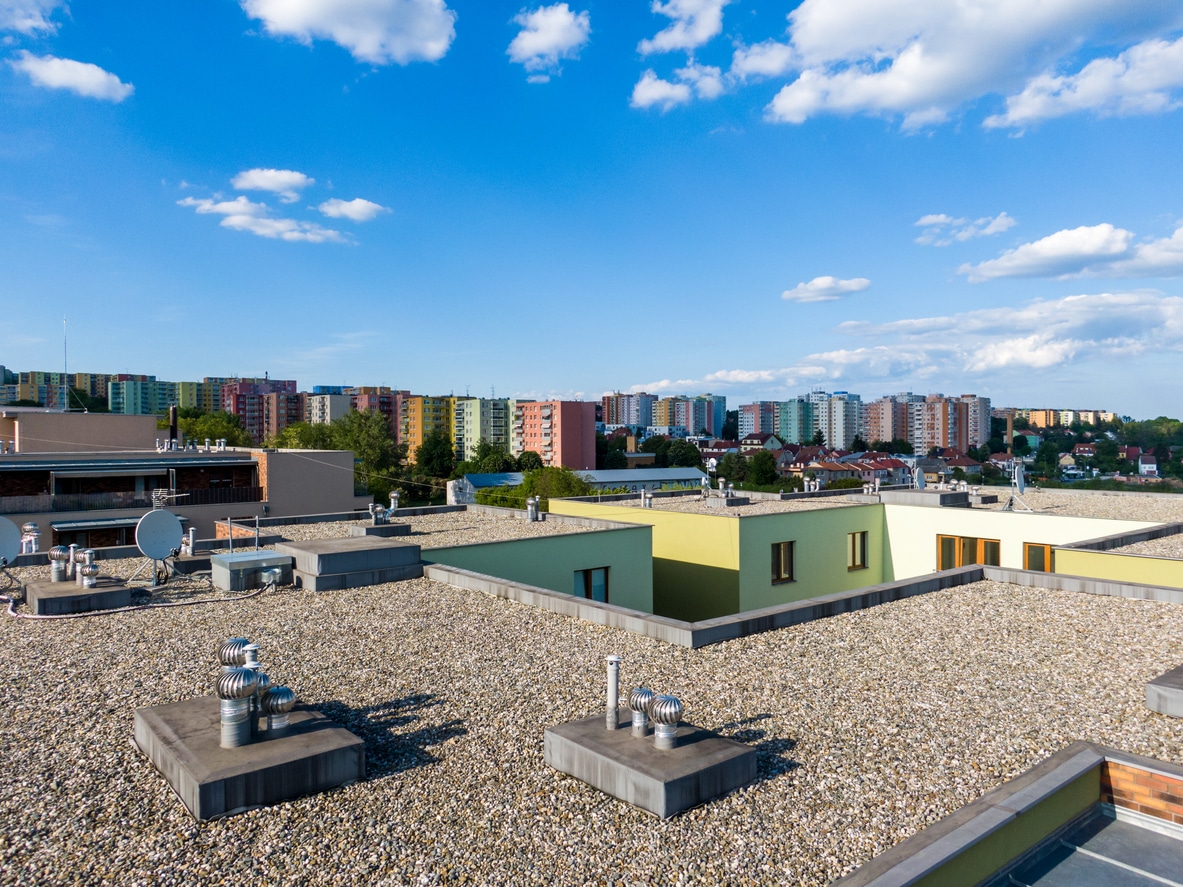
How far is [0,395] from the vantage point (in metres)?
127

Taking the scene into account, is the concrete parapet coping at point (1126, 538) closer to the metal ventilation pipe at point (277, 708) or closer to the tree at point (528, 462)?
the metal ventilation pipe at point (277, 708)

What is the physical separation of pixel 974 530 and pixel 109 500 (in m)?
31.8

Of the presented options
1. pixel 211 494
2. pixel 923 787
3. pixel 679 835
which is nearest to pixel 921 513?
pixel 923 787

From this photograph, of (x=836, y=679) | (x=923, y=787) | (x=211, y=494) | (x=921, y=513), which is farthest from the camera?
(x=211, y=494)

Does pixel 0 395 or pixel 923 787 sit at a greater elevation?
pixel 0 395

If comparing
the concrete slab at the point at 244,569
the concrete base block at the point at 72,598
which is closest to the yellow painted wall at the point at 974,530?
the concrete slab at the point at 244,569

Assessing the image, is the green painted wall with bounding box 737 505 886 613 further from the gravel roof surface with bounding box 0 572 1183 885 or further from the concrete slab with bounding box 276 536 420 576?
the concrete slab with bounding box 276 536 420 576

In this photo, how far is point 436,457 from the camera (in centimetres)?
9438

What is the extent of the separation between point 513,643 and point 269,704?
349 centimetres

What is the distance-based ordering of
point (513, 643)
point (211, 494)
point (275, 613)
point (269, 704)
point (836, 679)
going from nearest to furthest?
1. point (269, 704)
2. point (836, 679)
3. point (513, 643)
4. point (275, 613)
5. point (211, 494)

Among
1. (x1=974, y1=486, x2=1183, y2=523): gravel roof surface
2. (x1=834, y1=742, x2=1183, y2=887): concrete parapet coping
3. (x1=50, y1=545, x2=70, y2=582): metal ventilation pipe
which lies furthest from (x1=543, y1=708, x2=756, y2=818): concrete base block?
(x1=974, y1=486, x2=1183, y2=523): gravel roof surface

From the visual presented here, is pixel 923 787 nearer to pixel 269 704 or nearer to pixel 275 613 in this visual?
pixel 269 704

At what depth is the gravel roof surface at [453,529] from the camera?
16223 mm

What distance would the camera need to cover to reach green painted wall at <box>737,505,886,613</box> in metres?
18.2
